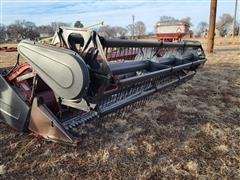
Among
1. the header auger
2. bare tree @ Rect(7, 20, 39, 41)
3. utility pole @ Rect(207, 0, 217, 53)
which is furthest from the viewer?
utility pole @ Rect(207, 0, 217, 53)

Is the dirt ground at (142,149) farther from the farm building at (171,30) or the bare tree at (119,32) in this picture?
the farm building at (171,30)

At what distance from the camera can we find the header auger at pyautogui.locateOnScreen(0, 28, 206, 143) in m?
2.73

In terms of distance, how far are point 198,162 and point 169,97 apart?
2.50 m

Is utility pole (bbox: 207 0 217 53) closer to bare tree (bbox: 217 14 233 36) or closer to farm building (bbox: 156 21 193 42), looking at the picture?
farm building (bbox: 156 21 193 42)

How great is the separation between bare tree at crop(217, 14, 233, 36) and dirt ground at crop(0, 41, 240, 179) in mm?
62544

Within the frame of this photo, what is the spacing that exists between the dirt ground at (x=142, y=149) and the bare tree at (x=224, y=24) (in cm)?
6254

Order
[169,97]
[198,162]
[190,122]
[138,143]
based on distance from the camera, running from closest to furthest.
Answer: [198,162]
[138,143]
[190,122]
[169,97]

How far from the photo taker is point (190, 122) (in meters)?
4.24

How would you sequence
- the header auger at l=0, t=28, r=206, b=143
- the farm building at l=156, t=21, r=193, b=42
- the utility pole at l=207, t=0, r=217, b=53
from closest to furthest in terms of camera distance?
the header auger at l=0, t=28, r=206, b=143, the utility pole at l=207, t=0, r=217, b=53, the farm building at l=156, t=21, r=193, b=42

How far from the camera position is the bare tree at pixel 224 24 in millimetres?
64350

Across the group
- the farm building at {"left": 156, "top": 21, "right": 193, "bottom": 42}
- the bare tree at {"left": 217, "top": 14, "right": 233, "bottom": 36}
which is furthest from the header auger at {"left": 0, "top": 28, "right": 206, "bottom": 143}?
the bare tree at {"left": 217, "top": 14, "right": 233, "bottom": 36}

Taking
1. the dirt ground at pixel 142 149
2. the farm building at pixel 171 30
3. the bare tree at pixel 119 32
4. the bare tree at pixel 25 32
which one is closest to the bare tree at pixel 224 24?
the bare tree at pixel 119 32

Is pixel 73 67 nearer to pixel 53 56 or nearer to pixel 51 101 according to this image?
pixel 53 56

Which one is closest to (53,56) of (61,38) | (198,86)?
(61,38)
